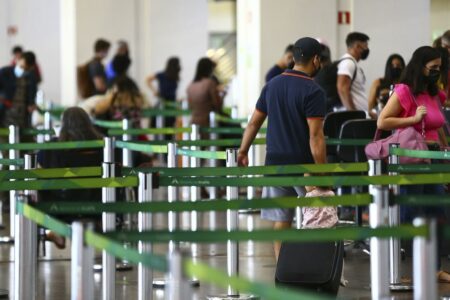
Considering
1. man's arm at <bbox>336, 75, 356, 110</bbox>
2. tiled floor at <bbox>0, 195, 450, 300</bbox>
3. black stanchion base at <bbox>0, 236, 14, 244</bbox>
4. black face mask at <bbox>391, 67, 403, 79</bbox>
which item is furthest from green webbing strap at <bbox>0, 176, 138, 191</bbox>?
man's arm at <bbox>336, 75, 356, 110</bbox>

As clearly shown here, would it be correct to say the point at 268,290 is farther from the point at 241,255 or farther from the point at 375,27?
the point at 375,27

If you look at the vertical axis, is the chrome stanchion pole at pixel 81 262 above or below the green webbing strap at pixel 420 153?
below

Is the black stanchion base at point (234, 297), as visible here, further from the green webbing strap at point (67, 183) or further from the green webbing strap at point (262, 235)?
the green webbing strap at point (262, 235)

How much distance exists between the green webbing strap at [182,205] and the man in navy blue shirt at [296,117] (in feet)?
6.48

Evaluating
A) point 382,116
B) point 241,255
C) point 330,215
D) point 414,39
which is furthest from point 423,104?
point 414,39

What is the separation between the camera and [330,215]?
8812 mm

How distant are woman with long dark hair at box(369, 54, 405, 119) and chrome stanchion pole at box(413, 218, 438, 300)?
271 inches

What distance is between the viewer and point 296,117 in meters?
9.29

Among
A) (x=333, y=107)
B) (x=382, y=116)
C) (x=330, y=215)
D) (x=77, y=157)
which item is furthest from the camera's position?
(x=333, y=107)

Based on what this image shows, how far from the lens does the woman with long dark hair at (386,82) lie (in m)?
12.5

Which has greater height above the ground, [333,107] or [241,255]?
[333,107]

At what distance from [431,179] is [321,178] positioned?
25.7 inches

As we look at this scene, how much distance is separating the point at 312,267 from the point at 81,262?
257cm

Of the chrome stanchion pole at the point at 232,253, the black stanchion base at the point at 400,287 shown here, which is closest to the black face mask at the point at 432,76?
the black stanchion base at the point at 400,287
